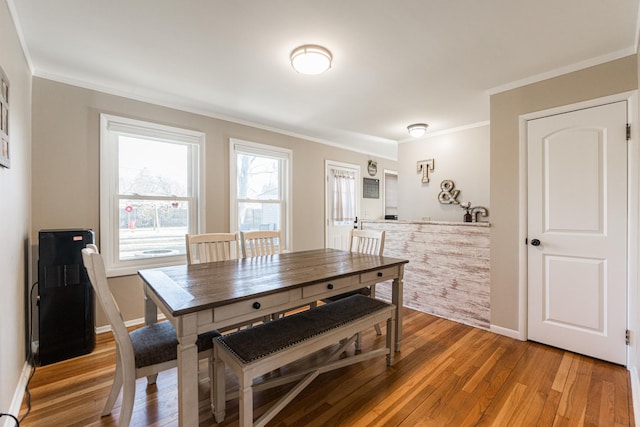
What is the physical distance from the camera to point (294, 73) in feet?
8.17

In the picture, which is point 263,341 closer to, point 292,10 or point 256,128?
point 292,10

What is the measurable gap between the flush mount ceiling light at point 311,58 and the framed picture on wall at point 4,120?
1690 millimetres

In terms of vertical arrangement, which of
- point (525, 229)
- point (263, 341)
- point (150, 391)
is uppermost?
point (525, 229)

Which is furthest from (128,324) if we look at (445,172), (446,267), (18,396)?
(445,172)

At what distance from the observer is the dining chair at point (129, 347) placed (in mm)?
1311

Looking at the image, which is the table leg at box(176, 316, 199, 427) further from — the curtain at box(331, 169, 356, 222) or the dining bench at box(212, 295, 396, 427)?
the curtain at box(331, 169, 356, 222)

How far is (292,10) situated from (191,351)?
6.41ft

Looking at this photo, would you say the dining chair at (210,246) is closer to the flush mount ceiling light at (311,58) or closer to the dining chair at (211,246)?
the dining chair at (211,246)

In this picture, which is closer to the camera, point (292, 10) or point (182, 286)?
point (182, 286)

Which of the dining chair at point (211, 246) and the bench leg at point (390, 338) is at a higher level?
the dining chair at point (211, 246)

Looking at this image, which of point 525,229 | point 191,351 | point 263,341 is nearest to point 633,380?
point 525,229

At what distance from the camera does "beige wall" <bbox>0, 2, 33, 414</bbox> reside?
1521 mm

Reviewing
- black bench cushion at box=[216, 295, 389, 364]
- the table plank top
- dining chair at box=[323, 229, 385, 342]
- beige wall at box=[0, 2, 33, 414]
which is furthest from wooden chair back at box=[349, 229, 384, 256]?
beige wall at box=[0, 2, 33, 414]

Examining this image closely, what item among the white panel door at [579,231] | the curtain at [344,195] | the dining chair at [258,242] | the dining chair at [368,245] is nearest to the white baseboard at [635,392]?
the white panel door at [579,231]
